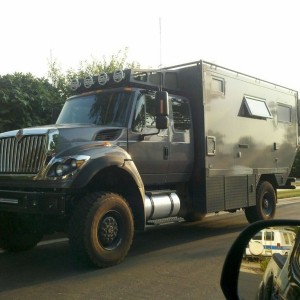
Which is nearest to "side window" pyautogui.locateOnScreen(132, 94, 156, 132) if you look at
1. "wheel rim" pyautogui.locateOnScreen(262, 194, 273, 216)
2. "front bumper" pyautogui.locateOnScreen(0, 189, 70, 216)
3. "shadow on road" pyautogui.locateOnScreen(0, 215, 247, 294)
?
"front bumper" pyautogui.locateOnScreen(0, 189, 70, 216)

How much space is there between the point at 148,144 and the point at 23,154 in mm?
2070

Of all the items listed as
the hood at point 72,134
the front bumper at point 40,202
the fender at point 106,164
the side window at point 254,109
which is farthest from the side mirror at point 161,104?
the side window at point 254,109

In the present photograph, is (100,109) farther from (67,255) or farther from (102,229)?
(67,255)

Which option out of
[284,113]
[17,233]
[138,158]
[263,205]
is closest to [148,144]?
[138,158]

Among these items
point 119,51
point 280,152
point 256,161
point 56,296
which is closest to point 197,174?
point 256,161

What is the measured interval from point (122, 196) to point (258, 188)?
452 centimetres

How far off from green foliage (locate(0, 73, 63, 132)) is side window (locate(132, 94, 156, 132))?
12.2ft

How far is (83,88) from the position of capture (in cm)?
816

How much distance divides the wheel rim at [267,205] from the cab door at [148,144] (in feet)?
11.6

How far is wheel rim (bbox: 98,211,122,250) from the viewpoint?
6.06 metres

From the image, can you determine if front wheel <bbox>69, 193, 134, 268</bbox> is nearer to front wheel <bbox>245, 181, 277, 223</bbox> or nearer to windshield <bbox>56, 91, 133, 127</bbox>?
windshield <bbox>56, 91, 133, 127</bbox>

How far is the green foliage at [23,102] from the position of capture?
420 inches

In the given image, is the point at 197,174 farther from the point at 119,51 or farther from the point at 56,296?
the point at 119,51

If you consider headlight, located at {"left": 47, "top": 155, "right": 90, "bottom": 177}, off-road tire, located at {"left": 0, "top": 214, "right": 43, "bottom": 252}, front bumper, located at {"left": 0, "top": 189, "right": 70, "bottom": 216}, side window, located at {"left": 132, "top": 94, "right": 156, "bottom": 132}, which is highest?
side window, located at {"left": 132, "top": 94, "right": 156, "bottom": 132}
